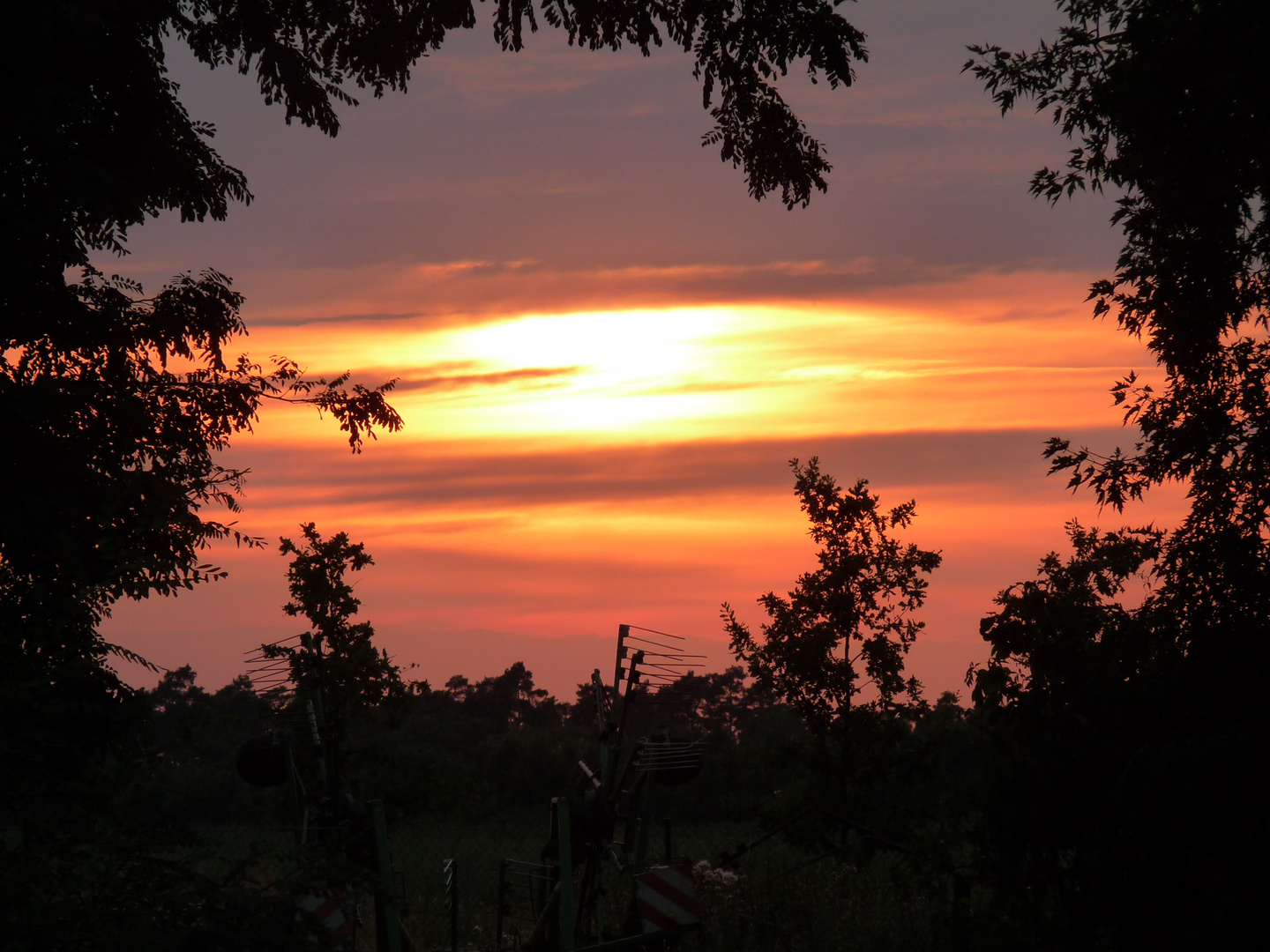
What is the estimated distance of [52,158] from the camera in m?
13.5

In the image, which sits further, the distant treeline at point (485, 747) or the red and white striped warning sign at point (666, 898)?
the red and white striped warning sign at point (666, 898)

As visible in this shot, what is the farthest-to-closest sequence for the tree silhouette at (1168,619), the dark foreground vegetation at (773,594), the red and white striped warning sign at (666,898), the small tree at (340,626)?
the small tree at (340,626) < the red and white striped warning sign at (666,898) < the tree silhouette at (1168,619) < the dark foreground vegetation at (773,594)

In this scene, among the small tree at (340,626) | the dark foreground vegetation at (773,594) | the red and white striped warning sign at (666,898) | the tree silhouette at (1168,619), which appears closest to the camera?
the dark foreground vegetation at (773,594)

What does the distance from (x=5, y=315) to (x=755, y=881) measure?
11964 mm

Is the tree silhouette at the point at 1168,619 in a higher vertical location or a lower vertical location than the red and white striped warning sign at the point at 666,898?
higher

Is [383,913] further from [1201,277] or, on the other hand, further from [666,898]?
[1201,277]

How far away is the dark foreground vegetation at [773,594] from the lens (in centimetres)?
620

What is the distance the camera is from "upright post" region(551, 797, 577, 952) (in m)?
11.4

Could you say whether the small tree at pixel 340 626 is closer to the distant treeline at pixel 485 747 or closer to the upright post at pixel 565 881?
the distant treeline at pixel 485 747

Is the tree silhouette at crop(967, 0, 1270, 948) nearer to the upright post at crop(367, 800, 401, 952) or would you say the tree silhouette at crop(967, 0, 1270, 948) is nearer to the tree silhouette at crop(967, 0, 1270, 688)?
the tree silhouette at crop(967, 0, 1270, 688)

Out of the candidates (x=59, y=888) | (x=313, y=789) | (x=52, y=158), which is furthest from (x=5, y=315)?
(x=59, y=888)

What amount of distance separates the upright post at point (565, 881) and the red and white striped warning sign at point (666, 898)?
4.46 ft

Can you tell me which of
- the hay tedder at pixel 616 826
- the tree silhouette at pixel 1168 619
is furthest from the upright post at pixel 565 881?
the tree silhouette at pixel 1168 619

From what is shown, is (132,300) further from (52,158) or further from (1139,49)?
(1139,49)
